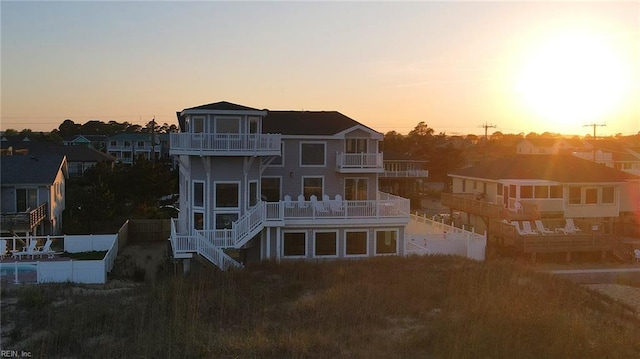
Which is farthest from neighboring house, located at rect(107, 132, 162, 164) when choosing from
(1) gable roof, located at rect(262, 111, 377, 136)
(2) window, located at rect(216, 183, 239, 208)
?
(2) window, located at rect(216, 183, 239, 208)

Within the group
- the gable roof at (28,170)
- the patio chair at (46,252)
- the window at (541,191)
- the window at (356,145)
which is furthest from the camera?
the window at (541,191)

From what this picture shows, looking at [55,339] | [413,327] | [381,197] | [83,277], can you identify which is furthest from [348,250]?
[55,339]

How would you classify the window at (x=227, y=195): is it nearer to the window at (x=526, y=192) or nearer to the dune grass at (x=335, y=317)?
the dune grass at (x=335, y=317)

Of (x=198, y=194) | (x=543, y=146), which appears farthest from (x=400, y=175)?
(x=198, y=194)

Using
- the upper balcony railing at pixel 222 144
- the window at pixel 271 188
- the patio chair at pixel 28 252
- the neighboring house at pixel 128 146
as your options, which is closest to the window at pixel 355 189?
the window at pixel 271 188

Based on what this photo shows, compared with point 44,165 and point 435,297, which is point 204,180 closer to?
point 435,297

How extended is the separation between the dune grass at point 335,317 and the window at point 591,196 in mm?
13812

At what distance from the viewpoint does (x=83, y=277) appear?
2106 centimetres

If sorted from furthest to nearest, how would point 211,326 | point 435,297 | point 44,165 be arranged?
point 44,165
point 435,297
point 211,326

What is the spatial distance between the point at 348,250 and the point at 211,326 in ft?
36.5

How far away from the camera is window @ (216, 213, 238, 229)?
81.3 ft

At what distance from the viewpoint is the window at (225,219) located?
81.3ft

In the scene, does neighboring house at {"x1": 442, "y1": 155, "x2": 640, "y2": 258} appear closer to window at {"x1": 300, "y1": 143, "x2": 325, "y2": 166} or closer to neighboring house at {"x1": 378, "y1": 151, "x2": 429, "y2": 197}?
window at {"x1": 300, "y1": 143, "x2": 325, "y2": 166}

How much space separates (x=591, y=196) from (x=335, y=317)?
2505cm
